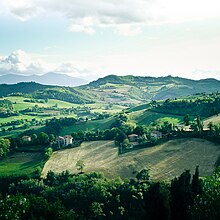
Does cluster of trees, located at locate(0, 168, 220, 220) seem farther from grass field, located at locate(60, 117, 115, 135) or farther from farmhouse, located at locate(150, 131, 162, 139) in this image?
grass field, located at locate(60, 117, 115, 135)

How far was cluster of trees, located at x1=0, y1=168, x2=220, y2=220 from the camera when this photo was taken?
46.3m

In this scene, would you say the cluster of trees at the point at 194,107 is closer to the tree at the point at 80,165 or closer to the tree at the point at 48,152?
the tree at the point at 80,165

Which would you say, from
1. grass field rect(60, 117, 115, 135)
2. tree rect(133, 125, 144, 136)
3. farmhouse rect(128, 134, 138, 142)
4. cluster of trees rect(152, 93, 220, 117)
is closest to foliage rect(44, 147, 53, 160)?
farmhouse rect(128, 134, 138, 142)

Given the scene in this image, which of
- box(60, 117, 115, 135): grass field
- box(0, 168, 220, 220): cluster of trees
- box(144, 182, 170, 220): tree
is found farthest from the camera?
box(60, 117, 115, 135): grass field

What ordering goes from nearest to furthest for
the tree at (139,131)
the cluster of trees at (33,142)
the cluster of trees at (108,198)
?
1. the cluster of trees at (108,198)
2. the cluster of trees at (33,142)
3. the tree at (139,131)

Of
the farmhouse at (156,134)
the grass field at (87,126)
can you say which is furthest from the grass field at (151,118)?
the farmhouse at (156,134)

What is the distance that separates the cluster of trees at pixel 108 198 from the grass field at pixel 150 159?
6315mm

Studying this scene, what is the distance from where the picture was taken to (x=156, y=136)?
13675 cm

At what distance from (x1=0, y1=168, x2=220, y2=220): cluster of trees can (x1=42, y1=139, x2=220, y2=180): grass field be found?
20.7 ft

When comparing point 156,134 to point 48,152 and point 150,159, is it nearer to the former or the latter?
point 150,159

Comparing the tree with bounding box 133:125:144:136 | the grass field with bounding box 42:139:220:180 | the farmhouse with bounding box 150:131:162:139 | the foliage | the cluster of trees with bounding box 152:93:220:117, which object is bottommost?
the grass field with bounding box 42:139:220:180

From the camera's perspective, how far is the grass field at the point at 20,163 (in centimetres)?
12056

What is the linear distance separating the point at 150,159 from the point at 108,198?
26645 mm

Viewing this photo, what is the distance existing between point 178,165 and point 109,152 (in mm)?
30424
